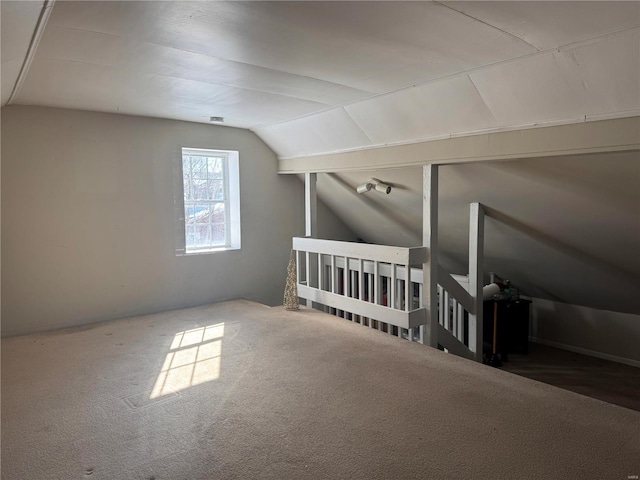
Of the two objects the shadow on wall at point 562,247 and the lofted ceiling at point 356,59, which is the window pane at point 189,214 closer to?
the lofted ceiling at point 356,59

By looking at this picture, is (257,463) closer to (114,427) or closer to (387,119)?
(114,427)

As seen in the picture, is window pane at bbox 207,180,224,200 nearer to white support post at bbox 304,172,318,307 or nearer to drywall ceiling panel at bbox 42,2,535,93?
white support post at bbox 304,172,318,307

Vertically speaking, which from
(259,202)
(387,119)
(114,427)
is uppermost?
(387,119)

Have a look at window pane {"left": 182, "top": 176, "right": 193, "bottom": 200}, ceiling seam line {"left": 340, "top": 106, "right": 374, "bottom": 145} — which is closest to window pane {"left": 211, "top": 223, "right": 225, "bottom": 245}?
window pane {"left": 182, "top": 176, "right": 193, "bottom": 200}

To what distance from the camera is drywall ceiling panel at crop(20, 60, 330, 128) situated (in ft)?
9.68

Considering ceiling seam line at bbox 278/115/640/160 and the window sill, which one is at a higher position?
ceiling seam line at bbox 278/115/640/160

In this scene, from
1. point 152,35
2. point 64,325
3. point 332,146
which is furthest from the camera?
point 332,146

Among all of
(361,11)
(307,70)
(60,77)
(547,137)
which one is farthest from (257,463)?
(60,77)

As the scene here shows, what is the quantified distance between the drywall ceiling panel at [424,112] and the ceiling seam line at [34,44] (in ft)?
7.35

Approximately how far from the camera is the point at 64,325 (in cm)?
411

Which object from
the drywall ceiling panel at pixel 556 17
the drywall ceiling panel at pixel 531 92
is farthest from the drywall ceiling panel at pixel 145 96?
the drywall ceiling panel at pixel 556 17

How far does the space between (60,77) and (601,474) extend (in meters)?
3.83

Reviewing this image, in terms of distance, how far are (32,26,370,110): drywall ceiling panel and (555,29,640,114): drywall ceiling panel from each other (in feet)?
4.81

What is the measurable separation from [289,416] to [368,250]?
189cm
